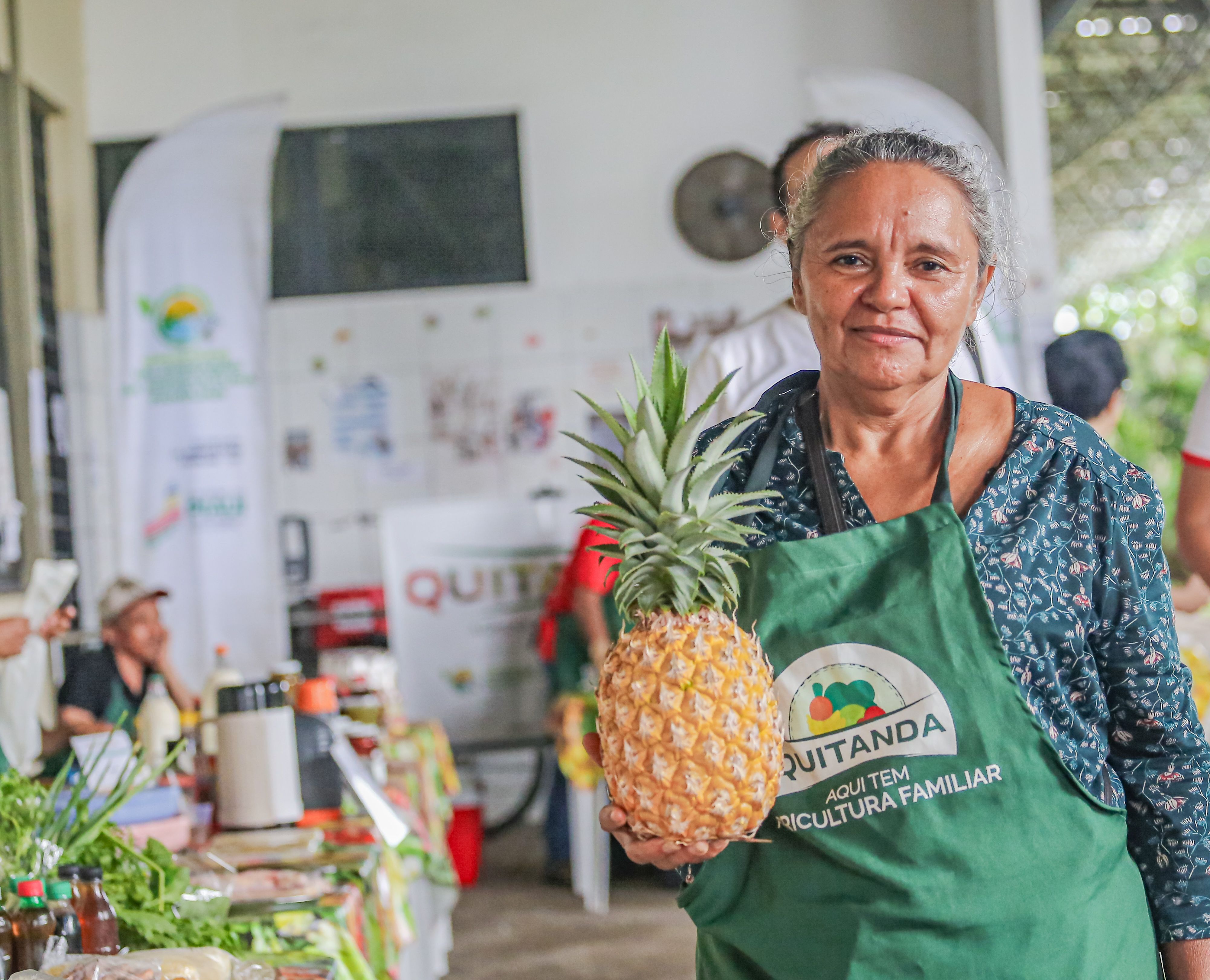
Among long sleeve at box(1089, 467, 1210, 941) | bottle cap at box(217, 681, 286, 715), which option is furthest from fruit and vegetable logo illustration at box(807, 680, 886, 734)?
bottle cap at box(217, 681, 286, 715)

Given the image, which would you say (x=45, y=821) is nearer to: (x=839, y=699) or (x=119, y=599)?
(x=839, y=699)

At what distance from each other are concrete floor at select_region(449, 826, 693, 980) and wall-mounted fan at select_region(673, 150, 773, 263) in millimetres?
3565

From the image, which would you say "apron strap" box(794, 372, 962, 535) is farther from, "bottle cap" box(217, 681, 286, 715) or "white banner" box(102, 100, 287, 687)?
"white banner" box(102, 100, 287, 687)

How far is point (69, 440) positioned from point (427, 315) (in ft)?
6.85

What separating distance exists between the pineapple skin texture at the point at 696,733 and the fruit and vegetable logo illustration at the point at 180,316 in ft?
15.0

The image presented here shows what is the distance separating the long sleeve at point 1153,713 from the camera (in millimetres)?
1364

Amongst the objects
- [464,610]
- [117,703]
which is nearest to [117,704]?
[117,703]

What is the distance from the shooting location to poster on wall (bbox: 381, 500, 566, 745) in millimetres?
6391

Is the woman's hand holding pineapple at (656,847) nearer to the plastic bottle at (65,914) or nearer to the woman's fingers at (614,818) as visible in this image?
the woman's fingers at (614,818)

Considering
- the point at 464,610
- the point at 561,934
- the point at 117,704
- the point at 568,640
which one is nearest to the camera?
the point at 117,704

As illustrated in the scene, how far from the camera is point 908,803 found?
1.24 m

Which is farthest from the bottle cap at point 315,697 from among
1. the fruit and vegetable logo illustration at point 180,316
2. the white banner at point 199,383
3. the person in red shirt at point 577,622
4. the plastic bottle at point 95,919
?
the fruit and vegetable logo illustration at point 180,316

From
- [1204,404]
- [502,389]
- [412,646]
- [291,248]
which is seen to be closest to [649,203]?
[502,389]

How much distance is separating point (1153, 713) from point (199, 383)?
4.67 meters
